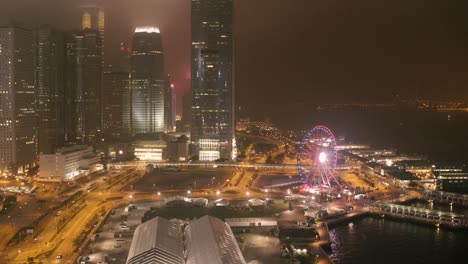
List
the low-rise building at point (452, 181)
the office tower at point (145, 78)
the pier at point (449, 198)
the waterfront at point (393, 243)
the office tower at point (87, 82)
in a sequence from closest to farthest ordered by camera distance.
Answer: the waterfront at point (393, 243)
the pier at point (449, 198)
the low-rise building at point (452, 181)
the office tower at point (87, 82)
the office tower at point (145, 78)

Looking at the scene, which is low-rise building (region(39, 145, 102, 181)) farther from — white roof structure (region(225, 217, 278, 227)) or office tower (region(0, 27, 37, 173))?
white roof structure (region(225, 217, 278, 227))

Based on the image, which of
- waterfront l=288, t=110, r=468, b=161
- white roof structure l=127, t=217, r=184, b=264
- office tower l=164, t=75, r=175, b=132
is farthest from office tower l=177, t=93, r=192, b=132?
white roof structure l=127, t=217, r=184, b=264

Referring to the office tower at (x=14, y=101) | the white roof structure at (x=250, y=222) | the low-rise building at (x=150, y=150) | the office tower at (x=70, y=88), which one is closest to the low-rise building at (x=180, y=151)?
the low-rise building at (x=150, y=150)

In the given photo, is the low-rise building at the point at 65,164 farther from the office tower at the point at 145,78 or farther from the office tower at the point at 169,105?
the office tower at the point at 169,105

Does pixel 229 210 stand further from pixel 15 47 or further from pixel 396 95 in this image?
pixel 396 95

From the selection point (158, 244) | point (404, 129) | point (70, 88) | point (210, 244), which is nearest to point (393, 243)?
point (210, 244)

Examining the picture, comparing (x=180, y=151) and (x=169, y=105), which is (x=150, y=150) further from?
(x=169, y=105)
